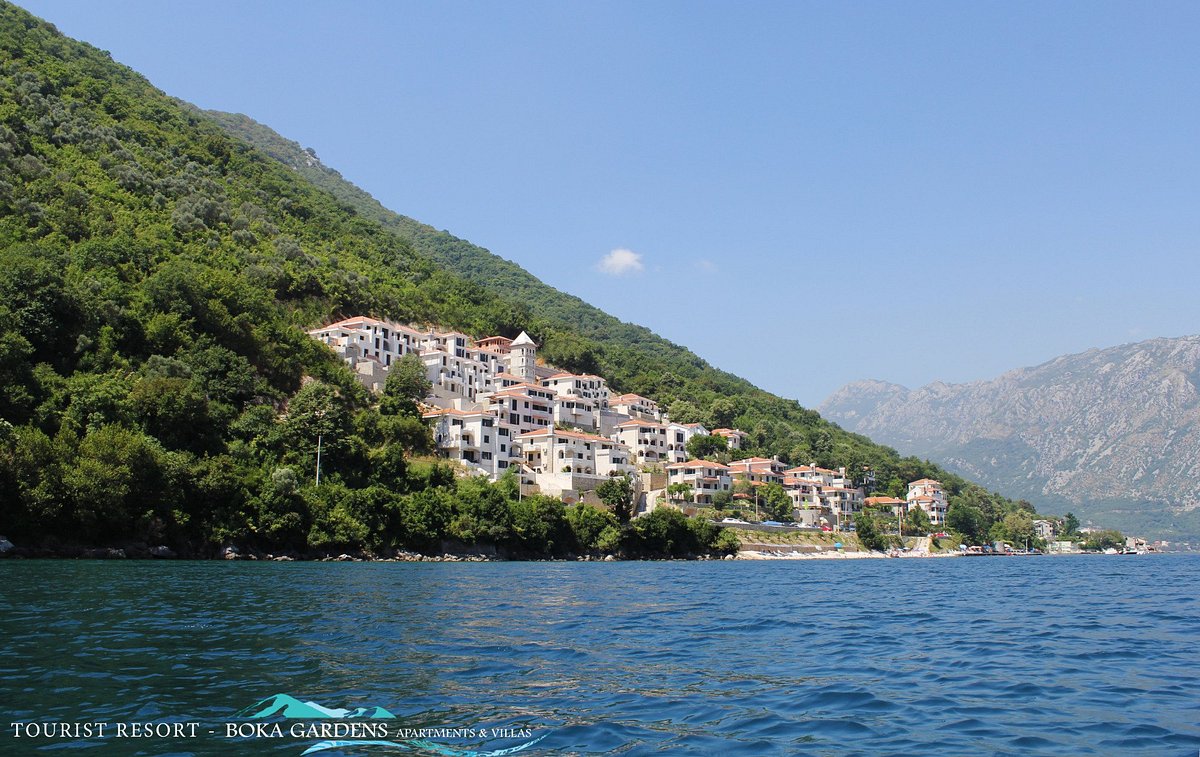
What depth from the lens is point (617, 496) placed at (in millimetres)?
74438

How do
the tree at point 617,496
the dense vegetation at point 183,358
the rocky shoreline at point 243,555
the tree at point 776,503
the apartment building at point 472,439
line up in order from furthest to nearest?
the tree at point 776,503 → the apartment building at point 472,439 → the tree at point 617,496 → the dense vegetation at point 183,358 → the rocky shoreline at point 243,555

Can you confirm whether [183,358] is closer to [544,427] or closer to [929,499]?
[544,427]

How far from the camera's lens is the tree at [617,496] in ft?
244

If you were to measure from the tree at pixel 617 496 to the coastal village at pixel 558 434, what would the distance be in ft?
7.35

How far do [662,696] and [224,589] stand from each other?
20184 millimetres

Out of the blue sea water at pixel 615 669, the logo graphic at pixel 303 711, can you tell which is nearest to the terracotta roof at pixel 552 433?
the blue sea water at pixel 615 669

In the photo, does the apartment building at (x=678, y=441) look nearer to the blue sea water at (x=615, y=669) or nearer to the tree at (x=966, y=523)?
the tree at (x=966, y=523)

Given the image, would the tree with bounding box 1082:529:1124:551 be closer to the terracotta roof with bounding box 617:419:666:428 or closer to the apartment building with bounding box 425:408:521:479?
the terracotta roof with bounding box 617:419:666:428

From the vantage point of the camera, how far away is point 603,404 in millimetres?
105188

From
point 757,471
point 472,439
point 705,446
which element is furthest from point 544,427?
point 757,471

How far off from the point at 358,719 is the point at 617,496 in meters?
64.4

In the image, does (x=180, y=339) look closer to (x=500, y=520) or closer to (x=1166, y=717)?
(x=500, y=520)

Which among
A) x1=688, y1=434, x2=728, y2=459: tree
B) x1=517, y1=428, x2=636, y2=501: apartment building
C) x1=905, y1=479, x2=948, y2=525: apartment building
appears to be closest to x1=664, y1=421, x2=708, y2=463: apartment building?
x1=688, y1=434, x2=728, y2=459: tree

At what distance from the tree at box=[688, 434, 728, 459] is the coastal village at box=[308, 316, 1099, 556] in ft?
1.35
